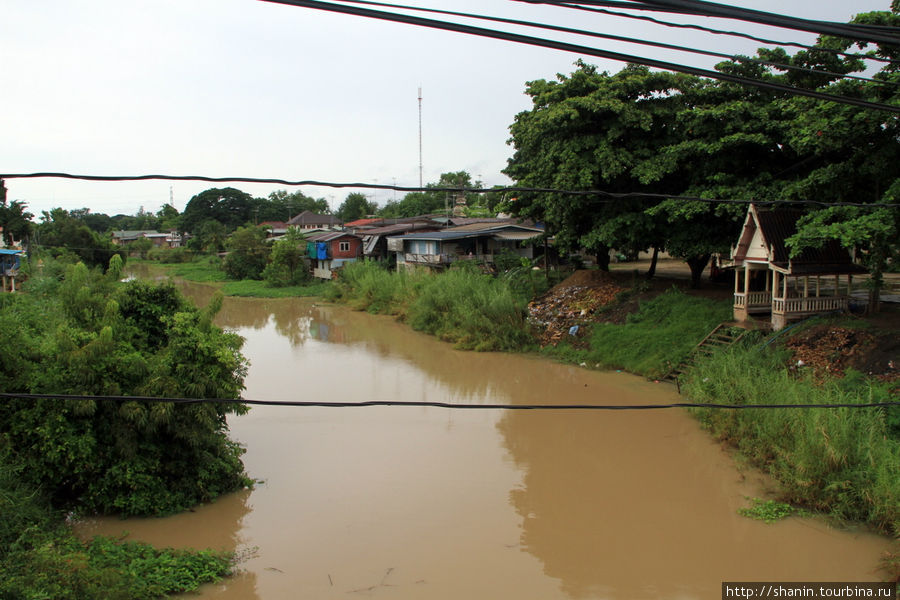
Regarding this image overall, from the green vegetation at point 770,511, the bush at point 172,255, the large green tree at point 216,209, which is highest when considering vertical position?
the large green tree at point 216,209

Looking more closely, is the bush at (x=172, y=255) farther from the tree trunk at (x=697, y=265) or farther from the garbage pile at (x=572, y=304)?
the tree trunk at (x=697, y=265)

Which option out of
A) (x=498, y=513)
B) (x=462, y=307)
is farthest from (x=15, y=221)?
(x=498, y=513)

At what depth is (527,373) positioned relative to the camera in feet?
51.4

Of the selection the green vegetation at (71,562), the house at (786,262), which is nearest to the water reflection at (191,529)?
the green vegetation at (71,562)

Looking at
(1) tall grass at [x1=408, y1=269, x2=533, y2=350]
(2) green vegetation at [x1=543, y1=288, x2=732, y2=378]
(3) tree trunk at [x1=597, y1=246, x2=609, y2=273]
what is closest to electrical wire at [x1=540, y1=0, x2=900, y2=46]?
(2) green vegetation at [x1=543, y1=288, x2=732, y2=378]

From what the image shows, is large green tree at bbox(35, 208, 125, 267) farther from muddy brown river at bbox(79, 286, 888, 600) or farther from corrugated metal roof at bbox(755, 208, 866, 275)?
corrugated metal roof at bbox(755, 208, 866, 275)

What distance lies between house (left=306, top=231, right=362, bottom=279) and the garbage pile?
1655 centimetres

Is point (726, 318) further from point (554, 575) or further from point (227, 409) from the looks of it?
point (227, 409)

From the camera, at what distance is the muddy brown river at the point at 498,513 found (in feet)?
22.4

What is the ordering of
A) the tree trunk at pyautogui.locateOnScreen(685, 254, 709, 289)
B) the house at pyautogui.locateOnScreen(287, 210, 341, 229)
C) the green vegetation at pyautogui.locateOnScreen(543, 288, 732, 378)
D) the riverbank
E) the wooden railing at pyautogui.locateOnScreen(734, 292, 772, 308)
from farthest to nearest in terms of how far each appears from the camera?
the house at pyautogui.locateOnScreen(287, 210, 341, 229)
the tree trunk at pyautogui.locateOnScreen(685, 254, 709, 289)
the green vegetation at pyautogui.locateOnScreen(543, 288, 732, 378)
the wooden railing at pyautogui.locateOnScreen(734, 292, 772, 308)
the riverbank

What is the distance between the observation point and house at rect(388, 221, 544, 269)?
2662cm

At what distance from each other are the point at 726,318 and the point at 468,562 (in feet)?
32.7

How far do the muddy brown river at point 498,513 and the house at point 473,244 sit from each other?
13.4 m

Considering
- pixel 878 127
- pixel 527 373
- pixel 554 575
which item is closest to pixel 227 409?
pixel 554 575
